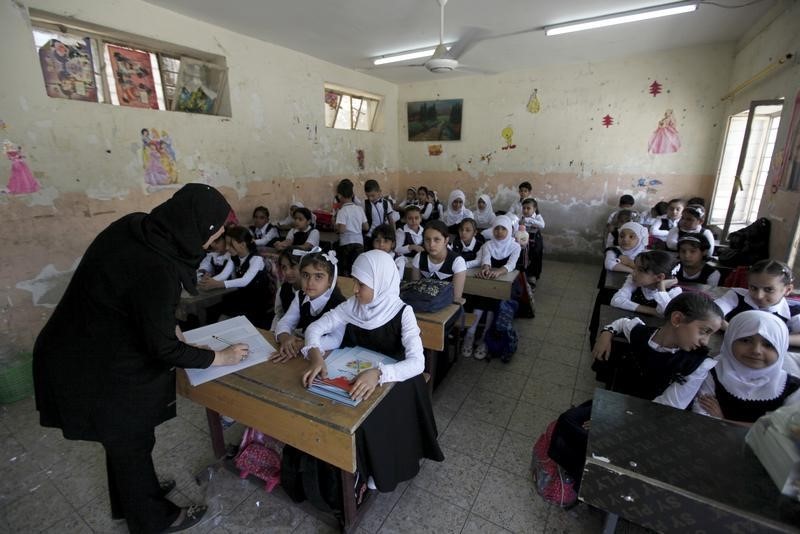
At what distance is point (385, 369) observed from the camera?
1.52 m

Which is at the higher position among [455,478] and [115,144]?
[115,144]

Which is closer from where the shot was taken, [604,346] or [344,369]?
[344,369]

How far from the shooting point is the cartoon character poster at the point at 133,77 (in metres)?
3.58

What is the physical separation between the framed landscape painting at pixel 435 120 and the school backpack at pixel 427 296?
17.6 feet

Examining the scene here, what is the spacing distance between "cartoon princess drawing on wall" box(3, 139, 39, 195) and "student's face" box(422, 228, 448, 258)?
3.20m

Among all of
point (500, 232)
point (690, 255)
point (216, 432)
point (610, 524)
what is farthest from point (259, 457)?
point (690, 255)

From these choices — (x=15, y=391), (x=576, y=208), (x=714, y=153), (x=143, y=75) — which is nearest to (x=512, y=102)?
(x=576, y=208)

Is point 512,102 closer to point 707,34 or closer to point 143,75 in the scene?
point 707,34

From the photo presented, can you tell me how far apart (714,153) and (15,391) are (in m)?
8.33

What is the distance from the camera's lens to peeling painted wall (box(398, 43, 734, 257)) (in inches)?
209

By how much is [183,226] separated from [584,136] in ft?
21.1

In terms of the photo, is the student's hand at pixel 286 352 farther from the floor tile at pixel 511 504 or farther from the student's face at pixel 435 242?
the student's face at pixel 435 242

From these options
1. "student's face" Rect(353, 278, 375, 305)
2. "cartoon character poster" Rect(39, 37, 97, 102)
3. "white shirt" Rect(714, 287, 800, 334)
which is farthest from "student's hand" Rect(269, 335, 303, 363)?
"cartoon character poster" Rect(39, 37, 97, 102)

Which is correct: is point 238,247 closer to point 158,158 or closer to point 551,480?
point 158,158
